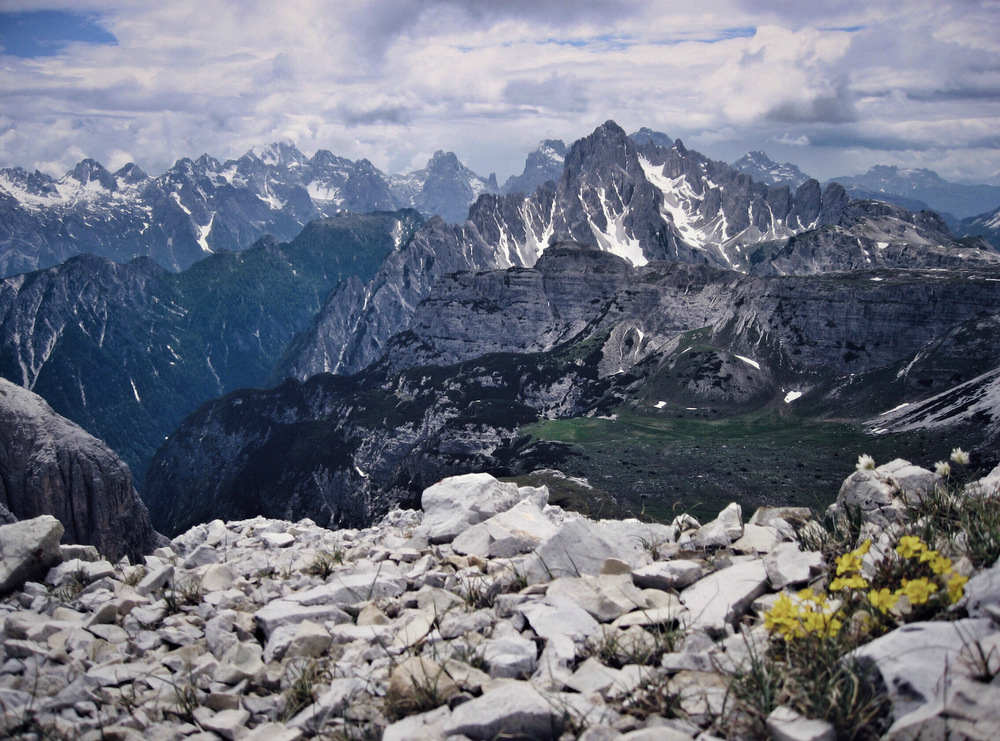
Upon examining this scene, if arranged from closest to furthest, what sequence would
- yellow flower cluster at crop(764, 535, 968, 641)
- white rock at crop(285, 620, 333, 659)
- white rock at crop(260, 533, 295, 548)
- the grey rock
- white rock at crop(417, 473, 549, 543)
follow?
yellow flower cluster at crop(764, 535, 968, 641), white rock at crop(285, 620, 333, 659), the grey rock, white rock at crop(417, 473, 549, 543), white rock at crop(260, 533, 295, 548)

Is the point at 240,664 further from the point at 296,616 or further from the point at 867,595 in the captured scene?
the point at 867,595

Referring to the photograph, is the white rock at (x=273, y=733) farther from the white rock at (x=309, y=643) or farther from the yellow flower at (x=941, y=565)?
the yellow flower at (x=941, y=565)

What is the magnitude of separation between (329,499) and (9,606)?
596ft

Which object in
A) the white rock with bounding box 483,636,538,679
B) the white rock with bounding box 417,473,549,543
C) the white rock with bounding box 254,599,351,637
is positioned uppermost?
the white rock with bounding box 483,636,538,679

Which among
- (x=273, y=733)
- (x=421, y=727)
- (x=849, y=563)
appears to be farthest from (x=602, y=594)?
(x=273, y=733)

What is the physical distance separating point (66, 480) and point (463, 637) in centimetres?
4570

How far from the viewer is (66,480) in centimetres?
4444

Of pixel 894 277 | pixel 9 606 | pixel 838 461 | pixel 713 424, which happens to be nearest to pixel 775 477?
pixel 838 461

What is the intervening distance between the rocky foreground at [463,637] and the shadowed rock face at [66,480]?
3384 centimetres

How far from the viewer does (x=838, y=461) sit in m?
121

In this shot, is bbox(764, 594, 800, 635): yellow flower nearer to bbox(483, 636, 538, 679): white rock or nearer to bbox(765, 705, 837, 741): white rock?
bbox(765, 705, 837, 741): white rock

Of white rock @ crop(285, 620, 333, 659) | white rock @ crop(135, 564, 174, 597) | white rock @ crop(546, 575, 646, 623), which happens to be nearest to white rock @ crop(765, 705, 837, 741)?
white rock @ crop(546, 575, 646, 623)

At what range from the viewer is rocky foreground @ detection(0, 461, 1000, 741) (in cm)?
675

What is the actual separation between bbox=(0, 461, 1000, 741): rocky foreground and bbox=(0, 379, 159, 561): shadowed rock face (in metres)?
33.8
